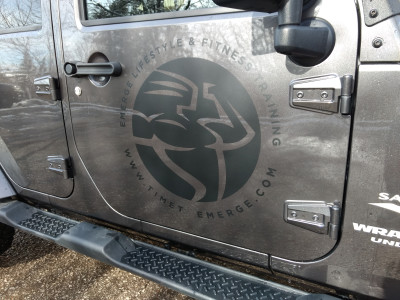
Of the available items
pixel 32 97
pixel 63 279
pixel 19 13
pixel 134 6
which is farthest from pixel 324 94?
pixel 63 279

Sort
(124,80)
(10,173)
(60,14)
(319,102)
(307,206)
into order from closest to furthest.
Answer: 1. (319,102)
2. (307,206)
3. (124,80)
4. (60,14)
5. (10,173)

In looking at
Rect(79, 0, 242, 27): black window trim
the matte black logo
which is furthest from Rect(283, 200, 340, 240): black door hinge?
Rect(79, 0, 242, 27): black window trim

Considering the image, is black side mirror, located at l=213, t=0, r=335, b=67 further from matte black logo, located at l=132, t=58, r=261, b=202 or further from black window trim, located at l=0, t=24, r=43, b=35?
black window trim, located at l=0, t=24, r=43, b=35

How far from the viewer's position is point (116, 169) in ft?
5.90

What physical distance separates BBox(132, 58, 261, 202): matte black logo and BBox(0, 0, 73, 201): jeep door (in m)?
0.60

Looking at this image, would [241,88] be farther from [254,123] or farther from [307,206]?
[307,206]

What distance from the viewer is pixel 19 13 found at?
6.38ft

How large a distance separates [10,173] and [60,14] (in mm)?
1163

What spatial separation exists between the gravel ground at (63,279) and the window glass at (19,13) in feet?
5.60

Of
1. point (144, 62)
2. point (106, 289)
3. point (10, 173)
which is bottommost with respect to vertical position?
point (106, 289)

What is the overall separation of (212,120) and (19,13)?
1.35m

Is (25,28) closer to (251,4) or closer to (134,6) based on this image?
(134,6)

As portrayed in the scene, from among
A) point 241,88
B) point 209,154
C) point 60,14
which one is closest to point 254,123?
point 241,88

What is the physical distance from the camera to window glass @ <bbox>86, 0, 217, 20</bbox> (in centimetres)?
144
